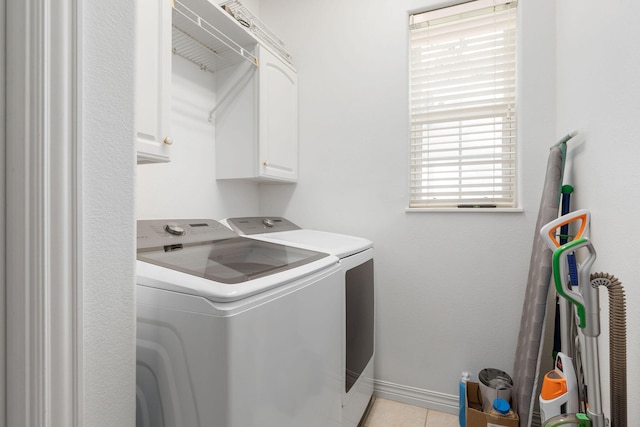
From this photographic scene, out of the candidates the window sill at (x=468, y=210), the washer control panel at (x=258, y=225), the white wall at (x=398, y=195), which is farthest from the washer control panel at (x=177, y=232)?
the window sill at (x=468, y=210)

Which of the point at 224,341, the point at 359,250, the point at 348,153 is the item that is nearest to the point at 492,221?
the point at 359,250

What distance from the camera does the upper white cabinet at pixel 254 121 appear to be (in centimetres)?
188

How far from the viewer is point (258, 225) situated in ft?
6.23

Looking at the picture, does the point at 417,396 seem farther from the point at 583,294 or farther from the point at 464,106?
the point at 464,106

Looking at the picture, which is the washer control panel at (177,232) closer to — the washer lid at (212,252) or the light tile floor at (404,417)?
the washer lid at (212,252)

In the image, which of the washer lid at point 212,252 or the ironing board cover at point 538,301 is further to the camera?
the ironing board cover at point 538,301

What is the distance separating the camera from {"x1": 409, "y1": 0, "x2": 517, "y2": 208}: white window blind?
6.04 ft

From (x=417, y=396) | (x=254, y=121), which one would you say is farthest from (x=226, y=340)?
(x=417, y=396)

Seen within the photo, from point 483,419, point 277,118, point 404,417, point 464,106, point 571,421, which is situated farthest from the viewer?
point 277,118

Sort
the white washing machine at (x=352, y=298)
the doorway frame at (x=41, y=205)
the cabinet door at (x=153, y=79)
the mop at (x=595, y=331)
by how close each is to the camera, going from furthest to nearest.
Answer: the white washing machine at (x=352, y=298) → the cabinet door at (x=153, y=79) → the mop at (x=595, y=331) → the doorway frame at (x=41, y=205)

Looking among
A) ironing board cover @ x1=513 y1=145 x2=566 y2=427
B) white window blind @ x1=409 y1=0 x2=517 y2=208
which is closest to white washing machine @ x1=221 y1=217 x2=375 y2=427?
white window blind @ x1=409 y1=0 x2=517 y2=208

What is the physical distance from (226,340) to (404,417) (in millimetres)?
1581

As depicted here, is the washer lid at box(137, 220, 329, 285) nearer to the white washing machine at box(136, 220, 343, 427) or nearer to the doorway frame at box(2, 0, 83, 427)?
the white washing machine at box(136, 220, 343, 427)

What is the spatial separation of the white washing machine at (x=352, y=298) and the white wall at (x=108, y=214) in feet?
2.71
